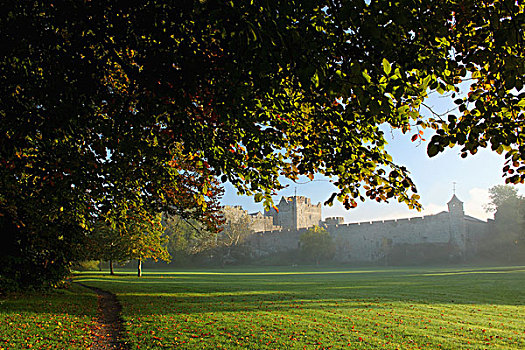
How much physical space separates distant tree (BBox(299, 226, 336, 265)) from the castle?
376 cm

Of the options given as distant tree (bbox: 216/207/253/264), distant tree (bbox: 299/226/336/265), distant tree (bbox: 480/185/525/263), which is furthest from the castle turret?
distant tree (bbox: 216/207/253/264)

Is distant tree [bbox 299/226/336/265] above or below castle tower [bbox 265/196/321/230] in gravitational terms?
below

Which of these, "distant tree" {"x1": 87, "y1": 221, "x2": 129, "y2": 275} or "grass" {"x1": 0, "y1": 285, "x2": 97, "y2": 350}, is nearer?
"grass" {"x1": 0, "y1": 285, "x2": 97, "y2": 350}

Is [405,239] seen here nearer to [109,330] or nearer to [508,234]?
[508,234]

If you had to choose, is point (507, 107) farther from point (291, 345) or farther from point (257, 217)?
point (257, 217)

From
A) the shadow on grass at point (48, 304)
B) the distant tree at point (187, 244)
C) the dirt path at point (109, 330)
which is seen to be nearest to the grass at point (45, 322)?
the shadow on grass at point (48, 304)

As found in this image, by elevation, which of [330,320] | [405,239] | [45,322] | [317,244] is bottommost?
[317,244]

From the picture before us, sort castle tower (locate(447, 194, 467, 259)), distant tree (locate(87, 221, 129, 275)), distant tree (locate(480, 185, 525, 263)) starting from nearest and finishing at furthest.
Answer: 1. distant tree (locate(87, 221, 129, 275))
2. distant tree (locate(480, 185, 525, 263))
3. castle tower (locate(447, 194, 467, 259))

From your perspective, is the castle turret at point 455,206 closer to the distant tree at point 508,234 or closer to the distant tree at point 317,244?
the distant tree at point 508,234

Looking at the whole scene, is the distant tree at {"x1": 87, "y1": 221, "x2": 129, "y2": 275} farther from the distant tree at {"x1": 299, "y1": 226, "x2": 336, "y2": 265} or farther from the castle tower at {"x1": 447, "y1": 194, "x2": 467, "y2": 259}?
the castle tower at {"x1": 447, "y1": 194, "x2": 467, "y2": 259}

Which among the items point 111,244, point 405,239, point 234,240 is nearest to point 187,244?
point 234,240

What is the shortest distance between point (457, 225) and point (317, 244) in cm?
1855

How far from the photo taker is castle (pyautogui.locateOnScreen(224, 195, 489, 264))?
4822 cm

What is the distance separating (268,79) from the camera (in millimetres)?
3699
